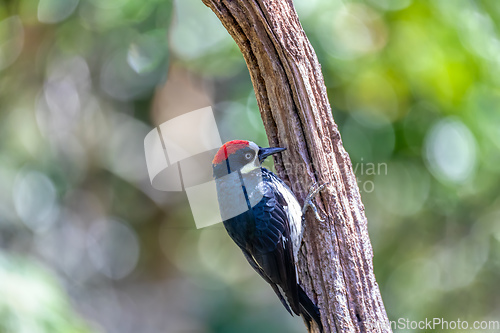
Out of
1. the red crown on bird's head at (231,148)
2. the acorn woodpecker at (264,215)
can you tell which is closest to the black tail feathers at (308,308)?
the acorn woodpecker at (264,215)

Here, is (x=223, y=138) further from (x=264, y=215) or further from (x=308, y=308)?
(x=308, y=308)

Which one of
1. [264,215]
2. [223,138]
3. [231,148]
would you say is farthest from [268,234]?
[223,138]

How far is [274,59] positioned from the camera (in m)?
2.81

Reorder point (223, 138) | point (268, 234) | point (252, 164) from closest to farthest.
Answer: point (268, 234), point (252, 164), point (223, 138)

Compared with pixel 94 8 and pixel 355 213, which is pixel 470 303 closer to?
pixel 355 213

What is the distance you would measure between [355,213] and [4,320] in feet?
7.76

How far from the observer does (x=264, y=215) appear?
3.18 metres

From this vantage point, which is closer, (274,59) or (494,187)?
(274,59)

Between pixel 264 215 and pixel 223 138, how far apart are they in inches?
87.8

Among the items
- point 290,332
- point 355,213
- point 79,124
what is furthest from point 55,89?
point 355,213

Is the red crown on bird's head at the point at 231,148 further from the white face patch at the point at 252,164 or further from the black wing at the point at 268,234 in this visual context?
the black wing at the point at 268,234

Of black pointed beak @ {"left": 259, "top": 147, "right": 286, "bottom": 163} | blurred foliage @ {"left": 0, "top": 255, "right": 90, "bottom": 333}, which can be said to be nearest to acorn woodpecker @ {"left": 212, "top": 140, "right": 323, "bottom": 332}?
black pointed beak @ {"left": 259, "top": 147, "right": 286, "bottom": 163}

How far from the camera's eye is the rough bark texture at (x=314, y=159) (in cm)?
277

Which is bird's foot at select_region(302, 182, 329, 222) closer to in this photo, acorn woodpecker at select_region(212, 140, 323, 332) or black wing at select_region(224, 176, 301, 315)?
acorn woodpecker at select_region(212, 140, 323, 332)
